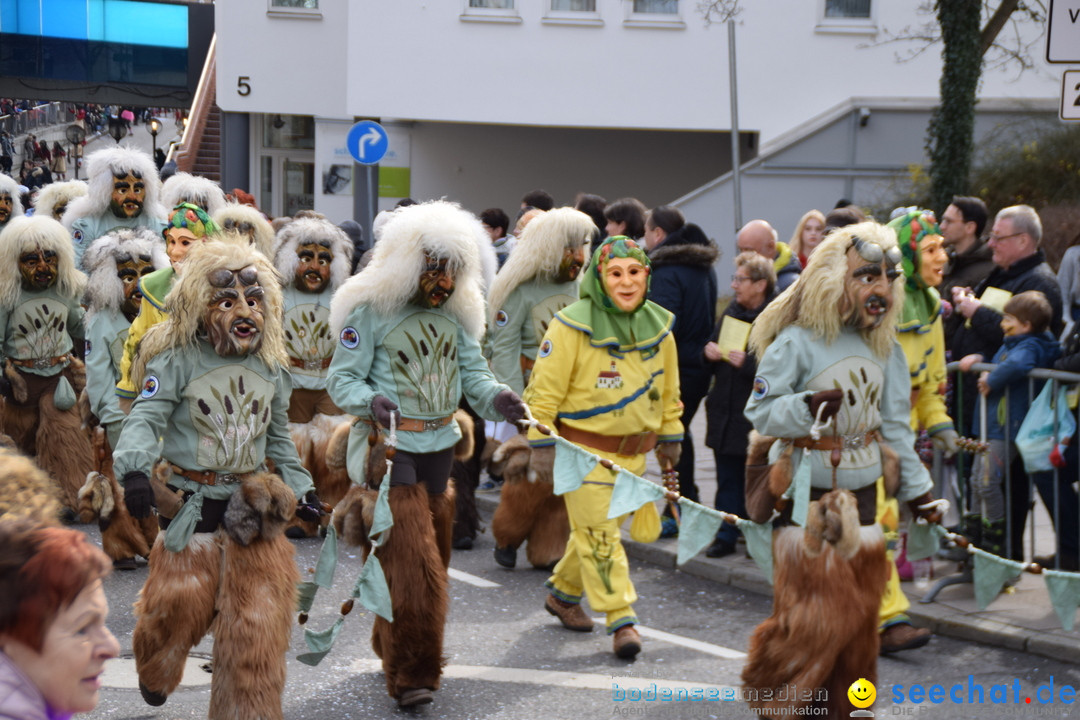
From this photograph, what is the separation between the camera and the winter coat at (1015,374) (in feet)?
22.1

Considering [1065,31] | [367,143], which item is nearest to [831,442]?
[1065,31]

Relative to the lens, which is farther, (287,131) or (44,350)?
(287,131)

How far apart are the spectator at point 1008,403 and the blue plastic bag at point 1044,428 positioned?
0.32 ft

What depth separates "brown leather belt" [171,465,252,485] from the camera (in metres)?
5.06

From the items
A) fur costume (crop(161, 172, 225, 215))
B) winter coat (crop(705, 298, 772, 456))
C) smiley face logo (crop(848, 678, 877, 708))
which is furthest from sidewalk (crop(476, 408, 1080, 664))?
fur costume (crop(161, 172, 225, 215))

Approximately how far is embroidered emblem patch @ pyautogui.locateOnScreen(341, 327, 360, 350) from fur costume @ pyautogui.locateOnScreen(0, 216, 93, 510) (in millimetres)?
3713

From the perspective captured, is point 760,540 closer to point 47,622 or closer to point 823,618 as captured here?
point 823,618

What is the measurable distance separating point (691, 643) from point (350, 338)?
2.37 m

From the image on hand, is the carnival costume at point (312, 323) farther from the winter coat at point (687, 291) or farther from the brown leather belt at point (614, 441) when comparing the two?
the brown leather belt at point (614, 441)

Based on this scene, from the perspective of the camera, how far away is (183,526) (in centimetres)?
495

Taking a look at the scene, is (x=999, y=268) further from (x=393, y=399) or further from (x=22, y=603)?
(x=22, y=603)

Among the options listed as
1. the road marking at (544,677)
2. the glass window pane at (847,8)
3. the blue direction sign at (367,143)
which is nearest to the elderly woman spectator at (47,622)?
the road marking at (544,677)

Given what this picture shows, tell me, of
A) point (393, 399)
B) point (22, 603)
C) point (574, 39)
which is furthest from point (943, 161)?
point (22, 603)

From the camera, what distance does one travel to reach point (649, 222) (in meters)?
8.77
